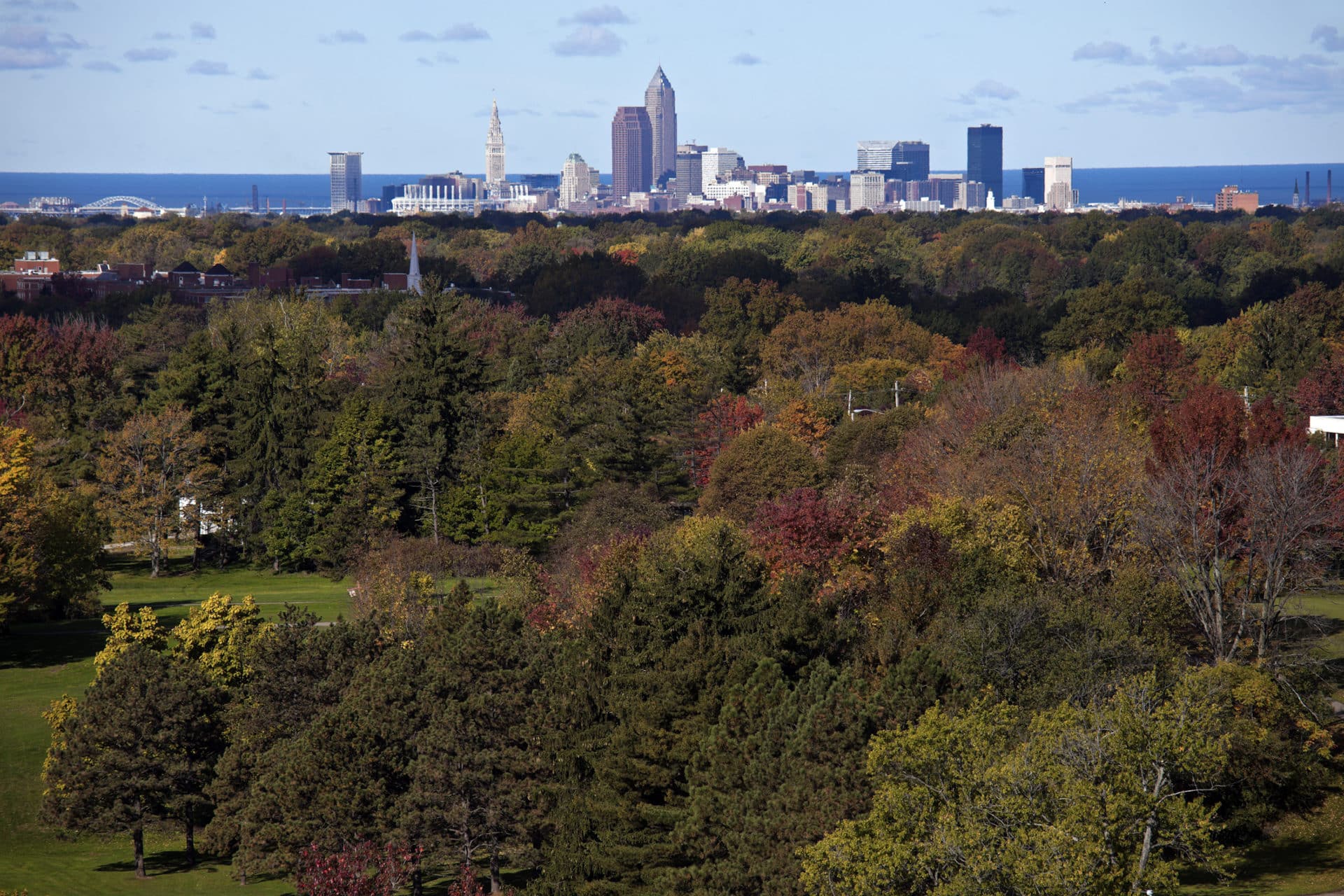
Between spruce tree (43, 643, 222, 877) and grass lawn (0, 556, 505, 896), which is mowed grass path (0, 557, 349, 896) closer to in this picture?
grass lawn (0, 556, 505, 896)

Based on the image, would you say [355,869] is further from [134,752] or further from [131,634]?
[131,634]

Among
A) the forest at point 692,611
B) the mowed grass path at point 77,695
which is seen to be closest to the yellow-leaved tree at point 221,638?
the forest at point 692,611

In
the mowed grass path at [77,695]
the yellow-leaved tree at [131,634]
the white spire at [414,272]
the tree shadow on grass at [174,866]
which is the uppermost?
the white spire at [414,272]

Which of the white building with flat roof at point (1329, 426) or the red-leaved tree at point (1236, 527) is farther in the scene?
the white building with flat roof at point (1329, 426)

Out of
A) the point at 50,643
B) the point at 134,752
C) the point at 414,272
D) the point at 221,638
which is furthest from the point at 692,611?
the point at 414,272

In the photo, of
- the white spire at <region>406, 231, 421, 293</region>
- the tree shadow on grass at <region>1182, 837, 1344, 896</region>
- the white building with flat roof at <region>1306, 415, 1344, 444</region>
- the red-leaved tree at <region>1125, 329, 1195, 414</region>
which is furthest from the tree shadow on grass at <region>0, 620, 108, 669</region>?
the white spire at <region>406, 231, 421, 293</region>

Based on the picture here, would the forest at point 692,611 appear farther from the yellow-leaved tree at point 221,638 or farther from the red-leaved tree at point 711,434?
the red-leaved tree at point 711,434

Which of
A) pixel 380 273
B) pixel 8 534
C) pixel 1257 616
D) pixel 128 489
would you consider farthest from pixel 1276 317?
pixel 380 273
